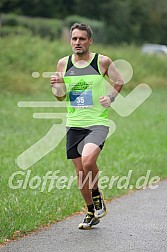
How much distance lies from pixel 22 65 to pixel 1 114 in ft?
24.3

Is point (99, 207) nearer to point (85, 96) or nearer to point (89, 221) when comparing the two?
point (89, 221)

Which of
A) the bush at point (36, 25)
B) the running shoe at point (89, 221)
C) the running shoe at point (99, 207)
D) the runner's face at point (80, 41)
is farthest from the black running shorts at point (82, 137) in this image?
the bush at point (36, 25)

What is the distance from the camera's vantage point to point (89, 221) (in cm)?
806

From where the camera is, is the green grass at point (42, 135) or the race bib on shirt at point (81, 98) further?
the green grass at point (42, 135)

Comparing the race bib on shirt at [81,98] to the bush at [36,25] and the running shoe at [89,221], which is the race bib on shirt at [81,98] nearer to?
the running shoe at [89,221]

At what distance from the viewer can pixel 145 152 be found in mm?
15266

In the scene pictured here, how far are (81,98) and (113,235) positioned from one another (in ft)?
4.88

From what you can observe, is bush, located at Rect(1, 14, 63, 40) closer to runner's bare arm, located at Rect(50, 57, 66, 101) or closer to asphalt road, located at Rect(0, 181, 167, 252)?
asphalt road, located at Rect(0, 181, 167, 252)

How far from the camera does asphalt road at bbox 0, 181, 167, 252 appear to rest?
7.05m

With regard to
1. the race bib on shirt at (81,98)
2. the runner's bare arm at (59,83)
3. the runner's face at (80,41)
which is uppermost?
the runner's face at (80,41)

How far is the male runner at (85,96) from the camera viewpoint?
779cm

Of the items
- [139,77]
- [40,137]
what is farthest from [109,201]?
[139,77]

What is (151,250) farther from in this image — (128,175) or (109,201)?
(128,175)

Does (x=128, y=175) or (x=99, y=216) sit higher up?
(x=99, y=216)
